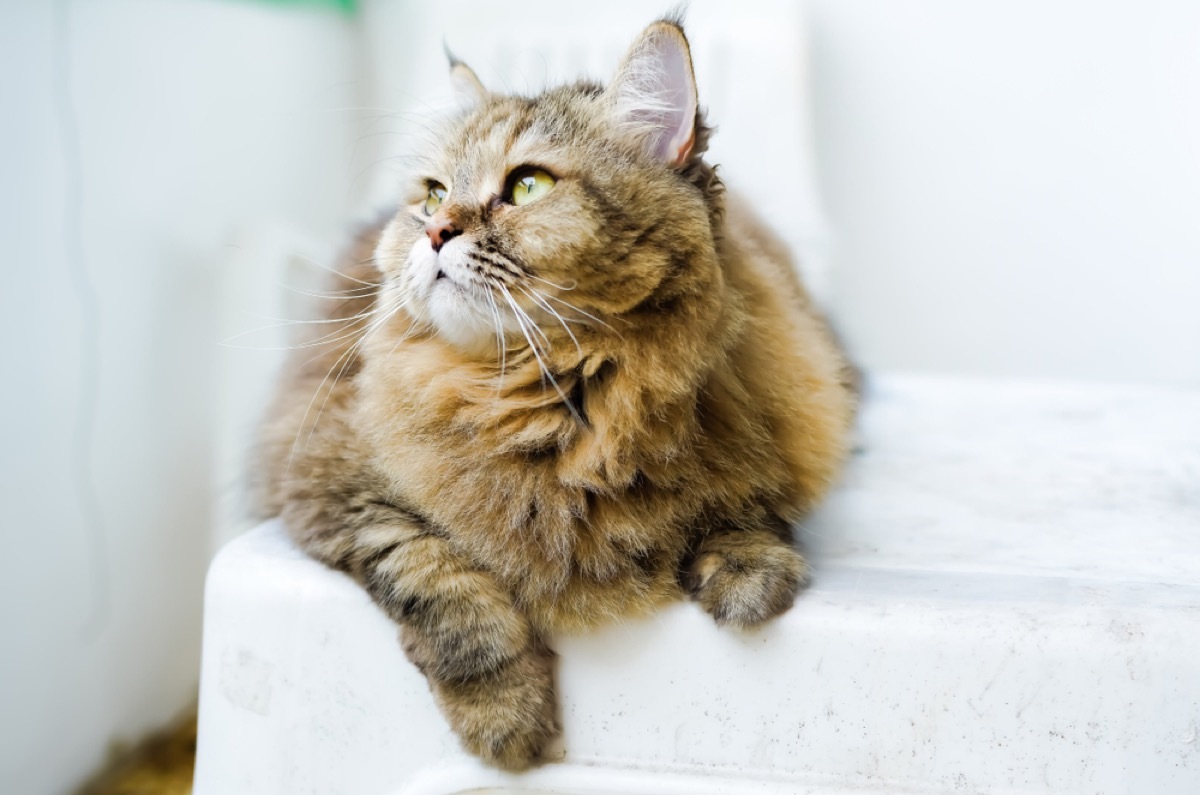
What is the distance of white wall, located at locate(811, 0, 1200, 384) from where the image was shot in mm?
1620

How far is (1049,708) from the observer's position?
816mm

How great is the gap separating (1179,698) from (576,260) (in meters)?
0.71

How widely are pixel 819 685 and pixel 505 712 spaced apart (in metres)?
0.31

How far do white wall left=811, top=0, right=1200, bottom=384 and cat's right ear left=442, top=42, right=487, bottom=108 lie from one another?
94 centimetres

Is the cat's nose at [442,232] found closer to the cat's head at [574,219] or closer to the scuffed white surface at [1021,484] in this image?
the cat's head at [574,219]

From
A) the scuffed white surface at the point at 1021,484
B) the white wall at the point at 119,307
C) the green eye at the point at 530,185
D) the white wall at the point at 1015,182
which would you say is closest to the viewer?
the green eye at the point at 530,185

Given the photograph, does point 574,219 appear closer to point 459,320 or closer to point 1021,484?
point 459,320

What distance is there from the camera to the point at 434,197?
1.04 metres

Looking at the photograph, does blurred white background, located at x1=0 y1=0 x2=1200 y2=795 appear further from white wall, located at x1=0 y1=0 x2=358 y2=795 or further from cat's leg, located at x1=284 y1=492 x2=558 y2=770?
cat's leg, located at x1=284 y1=492 x2=558 y2=770

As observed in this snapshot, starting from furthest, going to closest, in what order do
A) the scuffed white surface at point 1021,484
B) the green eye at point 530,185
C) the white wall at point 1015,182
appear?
the white wall at point 1015,182 < the scuffed white surface at point 1021,484 < the green eye at point 530,185

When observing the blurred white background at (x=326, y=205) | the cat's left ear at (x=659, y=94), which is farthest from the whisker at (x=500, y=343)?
the blurred white background at (x=326, y=205)

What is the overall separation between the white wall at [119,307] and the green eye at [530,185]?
842mm

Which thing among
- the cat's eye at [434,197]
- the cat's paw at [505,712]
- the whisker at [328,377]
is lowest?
the cat's paw at [505,712]

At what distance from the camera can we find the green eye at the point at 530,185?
931 millimetres
